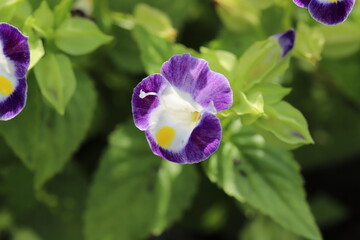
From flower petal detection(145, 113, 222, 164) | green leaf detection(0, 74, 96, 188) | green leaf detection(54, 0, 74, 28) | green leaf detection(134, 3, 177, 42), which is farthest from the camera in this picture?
green leaf detection(134, 3, 177, 42)

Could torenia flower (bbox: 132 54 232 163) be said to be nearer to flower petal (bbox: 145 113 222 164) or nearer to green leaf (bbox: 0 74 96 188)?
flower petal (bbox: 145 113 222 164)

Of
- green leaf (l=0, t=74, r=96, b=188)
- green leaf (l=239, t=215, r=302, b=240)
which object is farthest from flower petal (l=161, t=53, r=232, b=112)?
green leaf (l=239, t=215, r=302, b=240)

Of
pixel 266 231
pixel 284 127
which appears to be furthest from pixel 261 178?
Answer: pixel 266 231

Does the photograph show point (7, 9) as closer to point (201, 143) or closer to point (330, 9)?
point (201, 143)

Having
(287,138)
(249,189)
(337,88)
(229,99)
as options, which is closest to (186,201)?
(249,189)

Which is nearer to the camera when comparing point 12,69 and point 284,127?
point 12,69

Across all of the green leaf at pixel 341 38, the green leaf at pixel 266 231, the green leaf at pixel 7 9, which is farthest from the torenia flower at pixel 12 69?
the green leaf at pixel 266 231

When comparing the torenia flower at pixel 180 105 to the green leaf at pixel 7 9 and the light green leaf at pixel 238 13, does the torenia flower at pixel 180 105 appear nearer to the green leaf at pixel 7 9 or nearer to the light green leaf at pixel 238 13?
the green leaf at pixel 7 9
